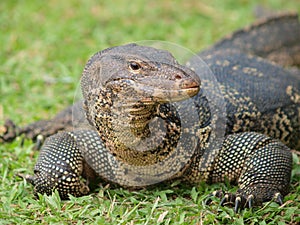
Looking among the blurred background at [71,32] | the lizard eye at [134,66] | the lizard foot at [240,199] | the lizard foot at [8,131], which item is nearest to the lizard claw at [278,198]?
the lizard foot at [240,199]

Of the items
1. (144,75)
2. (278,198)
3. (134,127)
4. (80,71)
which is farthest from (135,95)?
(80,71)

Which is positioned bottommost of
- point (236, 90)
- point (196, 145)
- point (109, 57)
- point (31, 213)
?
point (31, 213)

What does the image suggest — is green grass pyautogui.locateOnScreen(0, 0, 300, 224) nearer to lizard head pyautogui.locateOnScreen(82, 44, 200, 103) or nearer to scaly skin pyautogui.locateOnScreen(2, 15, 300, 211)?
scaly skin pyautogui.locateOnScreen(2, 15, 300, 211)

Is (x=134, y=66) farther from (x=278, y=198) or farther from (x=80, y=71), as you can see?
(x=80, y=71)

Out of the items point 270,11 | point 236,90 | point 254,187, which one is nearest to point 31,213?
point 254,187

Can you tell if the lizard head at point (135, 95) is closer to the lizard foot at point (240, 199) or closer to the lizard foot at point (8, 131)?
the lizard foot at point (240, 199)

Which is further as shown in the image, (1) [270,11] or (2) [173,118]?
(1) [270,11]

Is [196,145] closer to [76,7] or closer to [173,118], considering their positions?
[173,118]
